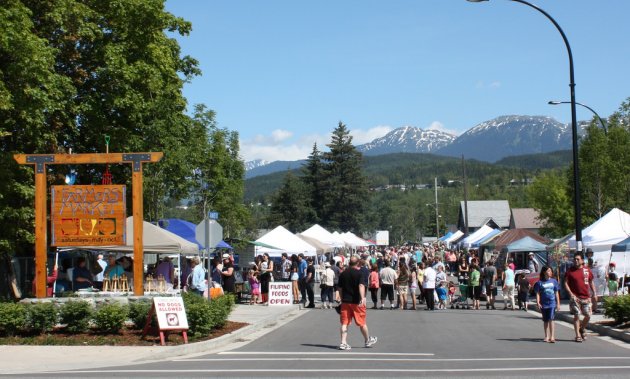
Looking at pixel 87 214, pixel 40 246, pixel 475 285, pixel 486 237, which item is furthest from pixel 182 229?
pixel 486 237

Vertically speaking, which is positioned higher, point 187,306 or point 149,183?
point 149,183

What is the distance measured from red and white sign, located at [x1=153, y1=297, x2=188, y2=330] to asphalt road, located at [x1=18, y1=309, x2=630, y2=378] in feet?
3.78

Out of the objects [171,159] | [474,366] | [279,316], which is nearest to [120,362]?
[474,366]

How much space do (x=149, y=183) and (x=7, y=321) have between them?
18687 mm

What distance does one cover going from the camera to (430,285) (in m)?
29.4

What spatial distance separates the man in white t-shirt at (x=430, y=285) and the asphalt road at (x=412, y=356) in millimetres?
6015

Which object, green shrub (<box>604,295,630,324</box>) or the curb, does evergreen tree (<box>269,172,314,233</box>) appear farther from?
green shrub (<box>604,295,630,324</box>)

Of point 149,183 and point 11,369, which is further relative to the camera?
point 149,183

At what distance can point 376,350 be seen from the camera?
648 inches

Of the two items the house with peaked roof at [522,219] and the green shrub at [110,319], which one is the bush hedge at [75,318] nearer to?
the green shrub at [110,319]

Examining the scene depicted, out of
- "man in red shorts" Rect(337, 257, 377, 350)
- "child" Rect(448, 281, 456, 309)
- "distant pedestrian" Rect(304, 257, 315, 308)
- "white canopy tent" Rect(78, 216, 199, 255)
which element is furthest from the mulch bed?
"child" Rect(448, 281, 456, 309)

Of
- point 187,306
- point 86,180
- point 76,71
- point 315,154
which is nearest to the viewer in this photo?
point 187,306

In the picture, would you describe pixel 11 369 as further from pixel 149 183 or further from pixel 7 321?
pixel 149 183

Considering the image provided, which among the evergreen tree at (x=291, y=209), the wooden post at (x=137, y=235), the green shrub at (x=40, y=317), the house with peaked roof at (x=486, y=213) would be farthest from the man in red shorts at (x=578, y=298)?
the house with peaked roof at (x=486, y=213)
